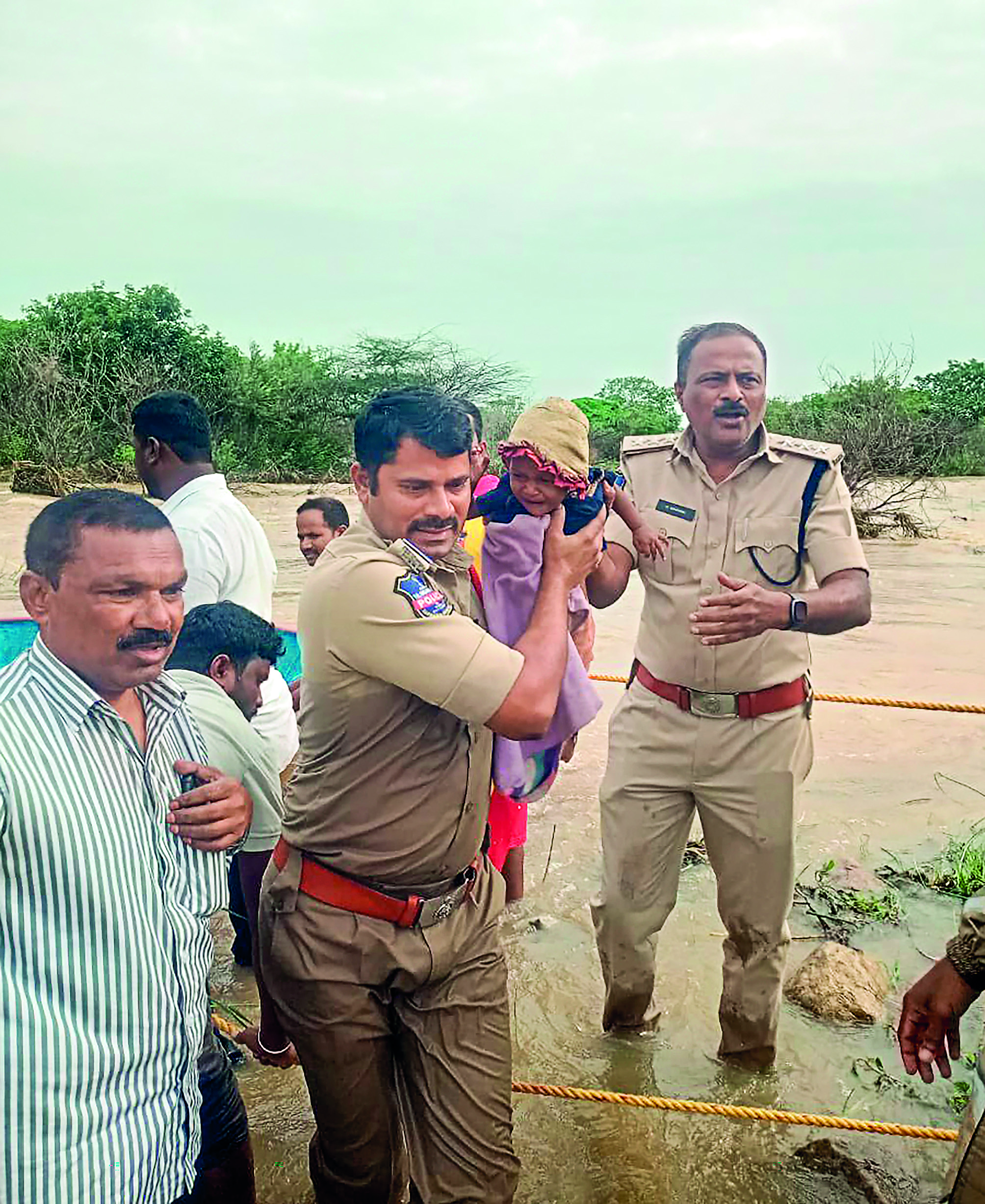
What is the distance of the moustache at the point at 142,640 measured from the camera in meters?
1.75

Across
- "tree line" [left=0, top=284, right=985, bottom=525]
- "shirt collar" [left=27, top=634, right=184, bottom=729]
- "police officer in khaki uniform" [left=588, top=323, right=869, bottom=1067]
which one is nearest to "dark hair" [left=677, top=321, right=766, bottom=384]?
"police officer in khaki uniform" [left=588, top=323, right=869, bottom=1067]

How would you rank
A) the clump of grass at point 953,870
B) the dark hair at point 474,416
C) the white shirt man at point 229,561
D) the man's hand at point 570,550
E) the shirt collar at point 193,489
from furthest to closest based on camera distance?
the clump of grass at point 953,870
the shirt collar at point 193,489
the white shirt man at point 229,561
the dark hair at point 474,416
the man's hand at point 570,550

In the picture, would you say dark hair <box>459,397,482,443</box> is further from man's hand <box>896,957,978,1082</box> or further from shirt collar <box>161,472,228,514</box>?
man's hand <box>896,957,978,1082</box>

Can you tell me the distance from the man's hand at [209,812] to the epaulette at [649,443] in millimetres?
1991

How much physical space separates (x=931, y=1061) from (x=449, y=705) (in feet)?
3.97

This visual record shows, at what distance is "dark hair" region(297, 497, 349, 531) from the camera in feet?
17.0

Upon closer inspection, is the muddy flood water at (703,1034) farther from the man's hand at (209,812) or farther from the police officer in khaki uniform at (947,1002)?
the man's hand at (209,812)

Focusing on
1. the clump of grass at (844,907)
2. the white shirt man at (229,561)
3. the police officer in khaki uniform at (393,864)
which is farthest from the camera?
the clump of grass at (844,907)

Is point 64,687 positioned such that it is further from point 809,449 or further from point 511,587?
point 809,449

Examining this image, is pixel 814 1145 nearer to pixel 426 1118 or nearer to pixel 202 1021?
pixel 426 1118

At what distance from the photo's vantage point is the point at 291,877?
222 cm

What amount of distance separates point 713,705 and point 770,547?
52cm

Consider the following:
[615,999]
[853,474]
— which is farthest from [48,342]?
[615,999]

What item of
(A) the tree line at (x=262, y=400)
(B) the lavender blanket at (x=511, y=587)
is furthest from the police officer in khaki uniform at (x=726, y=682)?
(A) the tree line at (x=262, y=400)
